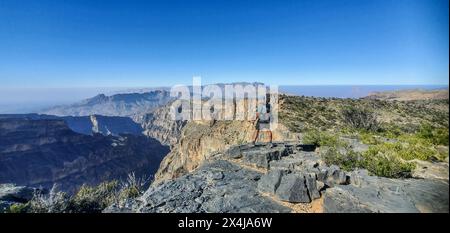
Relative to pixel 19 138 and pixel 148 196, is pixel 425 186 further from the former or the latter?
pixel 19 138

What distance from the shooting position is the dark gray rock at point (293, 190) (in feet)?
23.8

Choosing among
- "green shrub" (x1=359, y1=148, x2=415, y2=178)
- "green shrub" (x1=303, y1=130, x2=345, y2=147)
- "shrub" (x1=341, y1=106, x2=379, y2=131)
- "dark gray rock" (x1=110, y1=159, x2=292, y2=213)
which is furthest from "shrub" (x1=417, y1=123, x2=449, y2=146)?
"shrub" (x1=341, y1=106, x2=379, y2=131)

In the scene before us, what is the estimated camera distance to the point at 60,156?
109 m

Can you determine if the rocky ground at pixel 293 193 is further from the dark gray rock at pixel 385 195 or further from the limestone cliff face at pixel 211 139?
the limestone cliff face at pixel 211 139

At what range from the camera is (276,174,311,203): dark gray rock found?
7.25m

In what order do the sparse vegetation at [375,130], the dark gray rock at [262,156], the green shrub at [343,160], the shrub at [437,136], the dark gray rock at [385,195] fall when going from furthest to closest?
the dark gray rock at [262,156]
the green shrub at [343,160]
the sparse vegetation at [375,130]
the dark gray rock at [385,195]
the shrub at [437,136]

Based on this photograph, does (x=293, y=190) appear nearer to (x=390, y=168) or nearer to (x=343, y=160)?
(x=390, y=168)

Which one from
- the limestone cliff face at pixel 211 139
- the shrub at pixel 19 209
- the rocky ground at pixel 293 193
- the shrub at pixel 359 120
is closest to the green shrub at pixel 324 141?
the rocky ground at pixel 293 193

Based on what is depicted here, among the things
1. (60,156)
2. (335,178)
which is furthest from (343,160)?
(60,156)

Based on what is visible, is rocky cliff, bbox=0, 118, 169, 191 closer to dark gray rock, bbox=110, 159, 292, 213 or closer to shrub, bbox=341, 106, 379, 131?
shrub, bbox=341, 106, 379, 131

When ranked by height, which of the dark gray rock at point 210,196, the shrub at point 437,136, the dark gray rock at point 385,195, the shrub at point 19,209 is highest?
the shrub at point 437,136

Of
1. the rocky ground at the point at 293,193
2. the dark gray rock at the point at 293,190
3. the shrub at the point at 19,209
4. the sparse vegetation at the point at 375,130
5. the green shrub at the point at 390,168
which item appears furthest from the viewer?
the shrub at the point at 19,209

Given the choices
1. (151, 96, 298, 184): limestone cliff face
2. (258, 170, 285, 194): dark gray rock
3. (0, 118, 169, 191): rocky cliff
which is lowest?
(0, 118, 169, 191): rocky cliff
